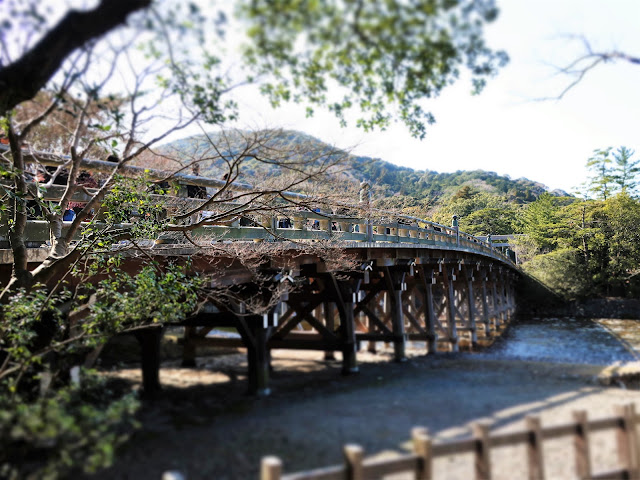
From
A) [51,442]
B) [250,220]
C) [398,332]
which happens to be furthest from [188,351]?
[51,442]

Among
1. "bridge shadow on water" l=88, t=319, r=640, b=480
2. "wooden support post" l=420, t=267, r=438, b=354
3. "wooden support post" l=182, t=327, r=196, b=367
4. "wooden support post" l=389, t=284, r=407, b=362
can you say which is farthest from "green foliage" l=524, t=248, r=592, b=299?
"wooden support post" l=182, t=327, r=196, b=367

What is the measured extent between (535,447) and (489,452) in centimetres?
37

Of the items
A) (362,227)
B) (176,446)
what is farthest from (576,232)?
(176,446)

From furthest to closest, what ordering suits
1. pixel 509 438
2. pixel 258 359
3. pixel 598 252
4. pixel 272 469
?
pixel 598 252
pixel 258 359
pixel 509 438
pixel 272 469

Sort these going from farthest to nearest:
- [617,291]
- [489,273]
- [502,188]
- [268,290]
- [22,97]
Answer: [502,188]
[617,291]
[489,273]
[268,290]
[22,97]

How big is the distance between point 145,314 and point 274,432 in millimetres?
2224

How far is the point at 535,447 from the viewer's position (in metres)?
2.84

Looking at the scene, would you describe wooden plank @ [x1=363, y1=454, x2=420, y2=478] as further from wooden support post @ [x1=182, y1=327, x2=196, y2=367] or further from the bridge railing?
wooden support post @ [x1=182, y1=327, x2=196, y2=367]

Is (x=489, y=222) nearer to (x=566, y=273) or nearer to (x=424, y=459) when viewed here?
(x=566, y=273)

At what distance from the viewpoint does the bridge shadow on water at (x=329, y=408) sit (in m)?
4.23

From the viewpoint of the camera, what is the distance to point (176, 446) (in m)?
4.90

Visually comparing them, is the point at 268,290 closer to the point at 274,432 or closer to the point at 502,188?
the point at 274,432

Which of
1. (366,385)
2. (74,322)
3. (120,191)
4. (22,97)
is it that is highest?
(22,97)

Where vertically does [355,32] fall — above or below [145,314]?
above
